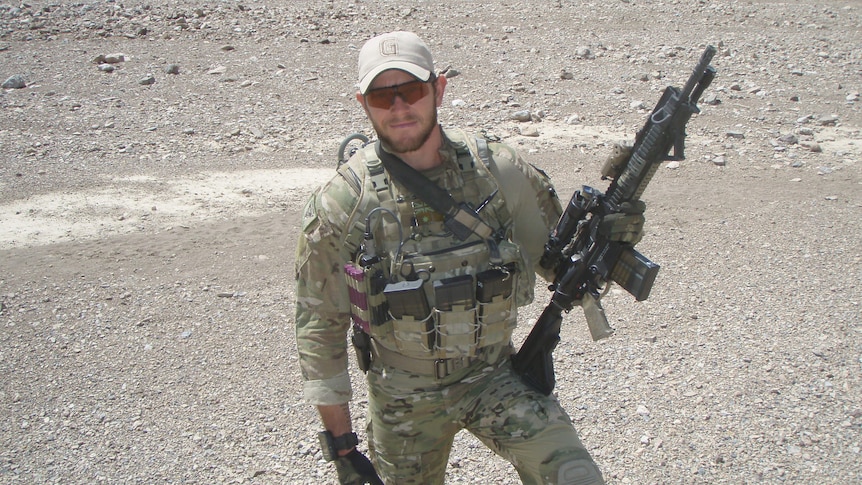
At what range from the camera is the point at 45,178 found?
25.7 feet

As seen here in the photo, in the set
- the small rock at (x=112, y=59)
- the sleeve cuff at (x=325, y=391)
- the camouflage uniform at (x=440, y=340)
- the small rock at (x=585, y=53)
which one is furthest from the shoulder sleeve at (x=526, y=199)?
the small rock at (x=112, y=59)

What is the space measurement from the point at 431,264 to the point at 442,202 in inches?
7.7

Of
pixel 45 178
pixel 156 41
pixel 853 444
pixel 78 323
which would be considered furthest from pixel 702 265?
pixel 156 41

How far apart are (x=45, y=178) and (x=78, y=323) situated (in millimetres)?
3297

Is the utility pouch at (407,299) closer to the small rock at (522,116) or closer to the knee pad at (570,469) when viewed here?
the knee pad at (570,469)

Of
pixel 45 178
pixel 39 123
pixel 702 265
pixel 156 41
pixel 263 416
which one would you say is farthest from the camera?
pixel 156 41

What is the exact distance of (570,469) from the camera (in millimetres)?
2342

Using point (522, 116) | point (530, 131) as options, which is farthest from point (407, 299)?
point (522, 116)

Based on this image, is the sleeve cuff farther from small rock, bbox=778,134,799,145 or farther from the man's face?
small rock, bbox=778,134,799,145

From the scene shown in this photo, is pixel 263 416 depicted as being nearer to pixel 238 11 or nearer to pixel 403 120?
pixel 403 120

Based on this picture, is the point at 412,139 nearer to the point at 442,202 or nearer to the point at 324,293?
the point at 442,202

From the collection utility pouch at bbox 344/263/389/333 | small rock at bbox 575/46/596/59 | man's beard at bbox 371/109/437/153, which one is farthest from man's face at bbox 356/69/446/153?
small rock at bbox 575/46/596/59

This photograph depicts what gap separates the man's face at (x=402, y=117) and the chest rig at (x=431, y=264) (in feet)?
0.40

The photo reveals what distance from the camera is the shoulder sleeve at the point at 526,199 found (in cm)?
260
